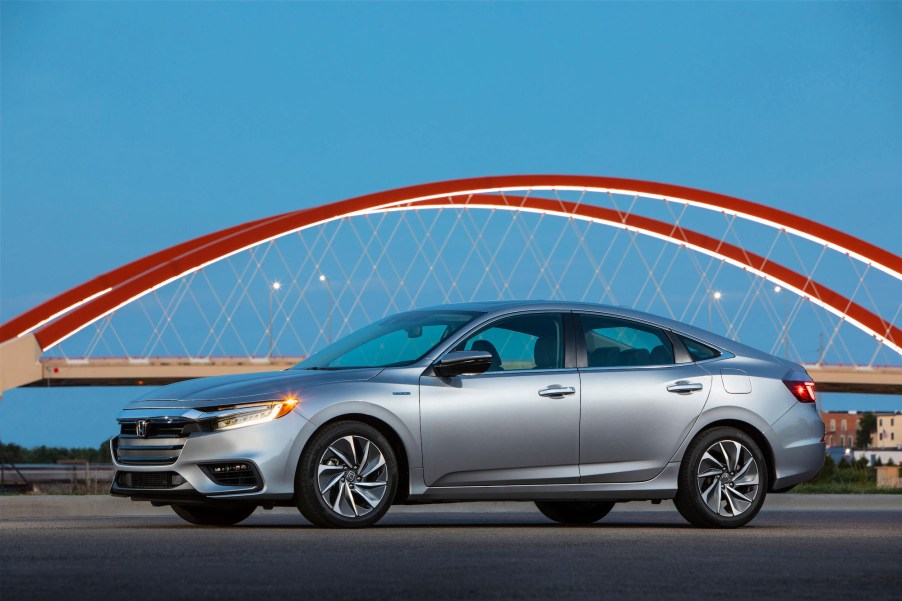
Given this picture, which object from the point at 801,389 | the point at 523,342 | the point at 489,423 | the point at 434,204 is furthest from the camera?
the point at 434,204

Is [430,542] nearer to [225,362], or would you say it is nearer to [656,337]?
[656,337]

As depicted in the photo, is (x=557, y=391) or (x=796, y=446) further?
(x=796, y=446)

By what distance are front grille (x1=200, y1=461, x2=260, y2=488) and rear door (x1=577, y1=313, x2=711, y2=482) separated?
2.48m

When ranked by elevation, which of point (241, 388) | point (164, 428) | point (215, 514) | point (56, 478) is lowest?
point (56, 478)

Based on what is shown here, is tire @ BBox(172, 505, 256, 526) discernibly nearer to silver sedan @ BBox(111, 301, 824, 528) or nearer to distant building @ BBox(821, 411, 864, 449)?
silver sedan @ BBox(111, 301, 824, 528)

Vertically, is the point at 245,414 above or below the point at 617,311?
below

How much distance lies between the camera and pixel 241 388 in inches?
393

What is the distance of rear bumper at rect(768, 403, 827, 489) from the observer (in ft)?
37.2

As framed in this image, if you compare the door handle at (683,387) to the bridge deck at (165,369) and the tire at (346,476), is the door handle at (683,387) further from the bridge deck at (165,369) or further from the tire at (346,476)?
the bridge deck at (165,369)

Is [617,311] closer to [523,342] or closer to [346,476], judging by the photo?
[523,342]

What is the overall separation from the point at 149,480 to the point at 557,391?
298 cm

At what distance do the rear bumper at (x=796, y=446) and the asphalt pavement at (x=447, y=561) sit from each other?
1.44ft

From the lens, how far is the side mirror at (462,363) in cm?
1024

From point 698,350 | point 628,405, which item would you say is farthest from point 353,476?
point 698,350
